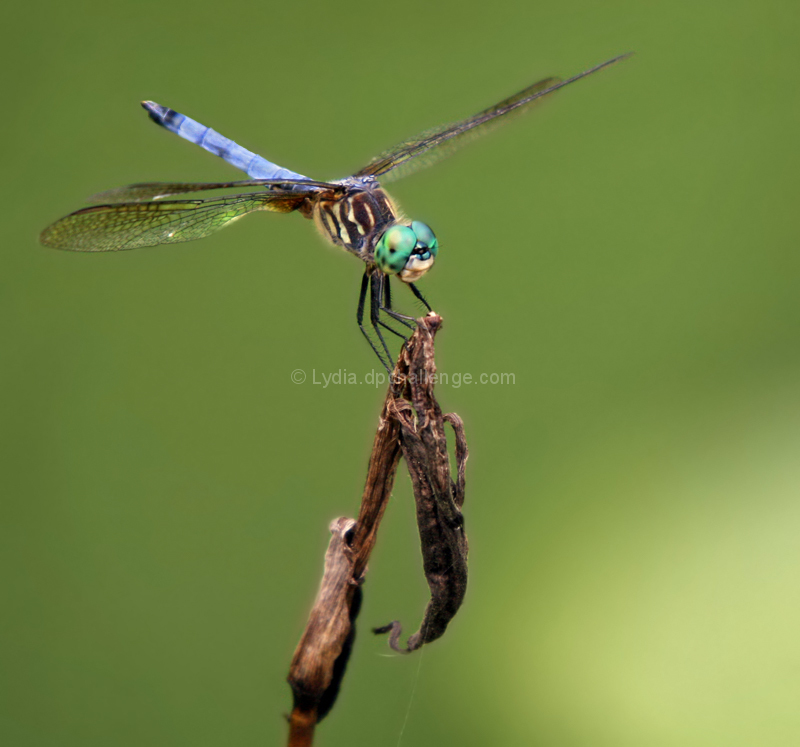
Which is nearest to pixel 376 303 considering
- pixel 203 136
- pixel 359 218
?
pixel 359 218

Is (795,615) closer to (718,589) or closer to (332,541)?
(718,589)

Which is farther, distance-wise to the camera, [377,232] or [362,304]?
[362,304]

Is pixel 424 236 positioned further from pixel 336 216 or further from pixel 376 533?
pixel 376 533

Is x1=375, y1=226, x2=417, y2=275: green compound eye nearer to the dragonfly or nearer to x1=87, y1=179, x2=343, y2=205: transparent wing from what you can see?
the dragonfly

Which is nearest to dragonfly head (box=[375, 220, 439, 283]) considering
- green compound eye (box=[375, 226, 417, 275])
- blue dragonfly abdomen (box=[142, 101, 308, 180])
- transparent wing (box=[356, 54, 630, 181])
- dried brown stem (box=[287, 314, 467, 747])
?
green compound eye (box=[375, 226, 417, 275])

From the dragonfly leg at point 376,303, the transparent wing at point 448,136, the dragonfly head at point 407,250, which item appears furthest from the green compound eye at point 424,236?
the transparent wing at point 448,136

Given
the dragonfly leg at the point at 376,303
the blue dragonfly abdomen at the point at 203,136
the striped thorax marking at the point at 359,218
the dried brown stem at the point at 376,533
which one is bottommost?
the dried brown stem at the point at 376,533

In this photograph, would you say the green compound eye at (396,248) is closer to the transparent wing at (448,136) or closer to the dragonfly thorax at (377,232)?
the dragonfly thorax at (377,232)
